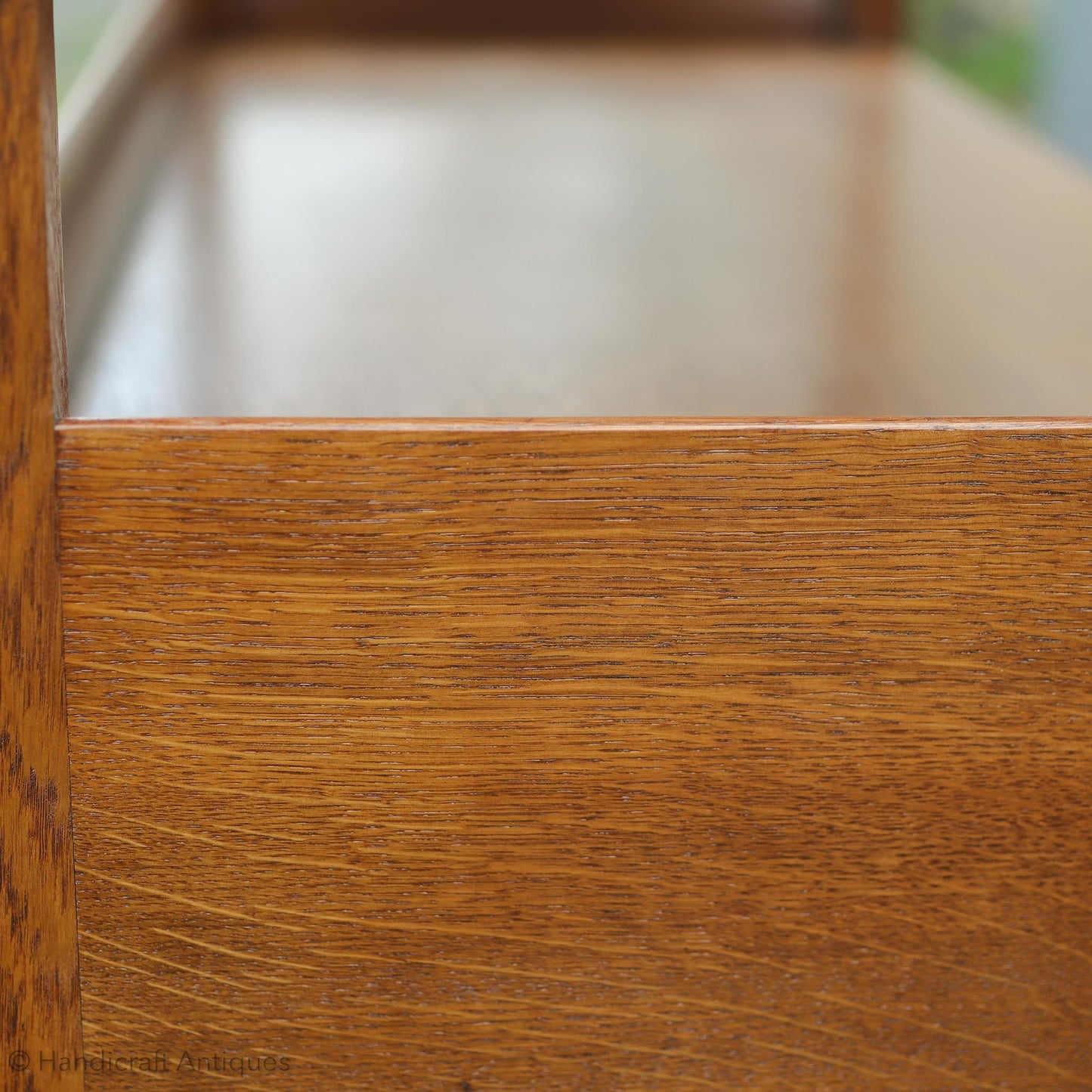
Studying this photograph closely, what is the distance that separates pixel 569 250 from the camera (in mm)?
812

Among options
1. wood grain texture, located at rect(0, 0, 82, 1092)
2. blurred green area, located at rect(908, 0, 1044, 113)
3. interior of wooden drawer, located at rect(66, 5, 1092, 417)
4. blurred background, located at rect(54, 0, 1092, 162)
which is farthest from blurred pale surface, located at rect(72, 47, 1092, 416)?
blurred green area, located at rect(908, 0, 1044, 113)

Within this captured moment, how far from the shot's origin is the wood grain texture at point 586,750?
0.30 m

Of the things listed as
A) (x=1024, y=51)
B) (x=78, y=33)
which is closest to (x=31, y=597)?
(x=78, y=33)

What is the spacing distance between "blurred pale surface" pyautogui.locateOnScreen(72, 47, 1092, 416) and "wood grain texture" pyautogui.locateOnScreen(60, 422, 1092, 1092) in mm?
216

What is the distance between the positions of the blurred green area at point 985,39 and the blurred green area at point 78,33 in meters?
4.13

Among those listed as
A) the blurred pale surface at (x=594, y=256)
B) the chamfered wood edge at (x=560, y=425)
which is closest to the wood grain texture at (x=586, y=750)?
the chamfered wood edge at (x=560, y=425)

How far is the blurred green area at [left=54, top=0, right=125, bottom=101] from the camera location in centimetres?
78

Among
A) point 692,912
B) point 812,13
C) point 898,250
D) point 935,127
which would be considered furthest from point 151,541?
point 812,13

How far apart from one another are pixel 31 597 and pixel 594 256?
1.81 ft

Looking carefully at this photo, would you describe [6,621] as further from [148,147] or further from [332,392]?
[148,147]

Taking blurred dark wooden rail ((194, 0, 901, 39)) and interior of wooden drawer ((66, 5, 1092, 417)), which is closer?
interior of wooden drawer ((66, 5, 1092, 417))

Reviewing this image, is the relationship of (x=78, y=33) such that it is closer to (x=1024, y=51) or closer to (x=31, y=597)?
(x=31, y=597)

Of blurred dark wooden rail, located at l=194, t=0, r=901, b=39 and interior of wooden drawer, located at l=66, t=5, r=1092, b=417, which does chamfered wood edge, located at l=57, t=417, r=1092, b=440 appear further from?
blurred dark wooden rail, located at l=194, t=0, r=901, b=39

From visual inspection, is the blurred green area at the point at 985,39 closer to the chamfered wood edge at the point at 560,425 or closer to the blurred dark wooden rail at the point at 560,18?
the blurred dark wooden rail at the point at 560,18
